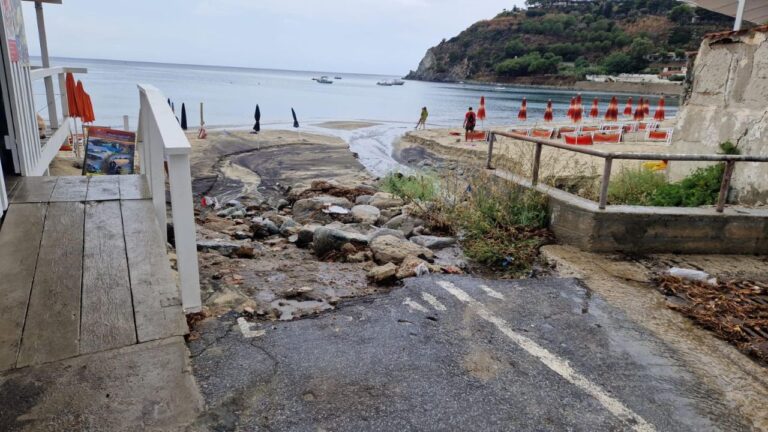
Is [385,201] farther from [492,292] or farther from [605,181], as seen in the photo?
[492,292]

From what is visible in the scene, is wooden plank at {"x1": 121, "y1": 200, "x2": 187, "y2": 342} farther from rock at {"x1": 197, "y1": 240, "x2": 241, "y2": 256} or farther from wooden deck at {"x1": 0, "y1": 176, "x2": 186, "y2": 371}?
rock at {"x1": 197, "y1": 240, "x2": 241, "y2": 256}

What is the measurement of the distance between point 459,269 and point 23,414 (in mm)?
3633

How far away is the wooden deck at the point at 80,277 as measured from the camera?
279 centimetres

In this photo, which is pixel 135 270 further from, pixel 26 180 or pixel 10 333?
pixel 26 180

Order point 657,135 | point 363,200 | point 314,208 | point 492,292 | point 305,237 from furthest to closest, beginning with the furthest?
point 657,135, point 363,200, point 314,208, point 305,237, point 492,292

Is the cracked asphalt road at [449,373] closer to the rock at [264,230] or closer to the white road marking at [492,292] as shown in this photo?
the white road marking at [492,292]

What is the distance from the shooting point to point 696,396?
9.63 ft

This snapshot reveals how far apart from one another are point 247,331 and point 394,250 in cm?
220

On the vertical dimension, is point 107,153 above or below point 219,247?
above

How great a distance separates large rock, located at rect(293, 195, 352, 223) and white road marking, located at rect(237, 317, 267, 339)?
14.3 ft

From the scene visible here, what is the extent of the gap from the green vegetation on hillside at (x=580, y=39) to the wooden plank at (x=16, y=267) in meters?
128

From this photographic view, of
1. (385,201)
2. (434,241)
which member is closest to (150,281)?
(434,241)

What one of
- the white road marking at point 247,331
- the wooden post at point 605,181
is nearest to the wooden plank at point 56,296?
the white road marking at point 247,331

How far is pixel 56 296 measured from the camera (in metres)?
3.13
